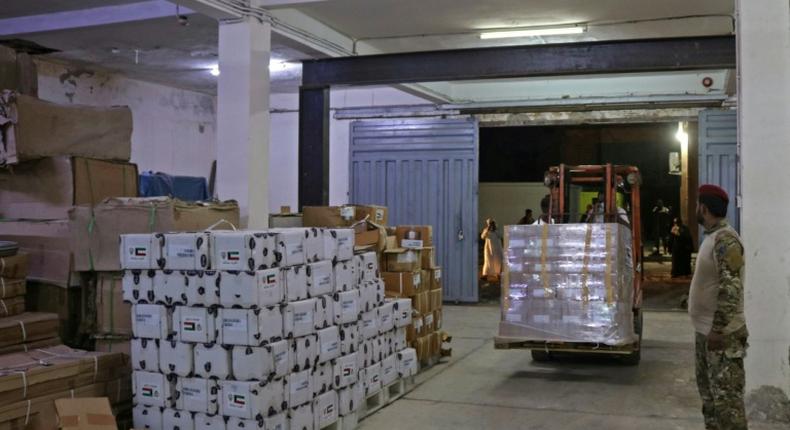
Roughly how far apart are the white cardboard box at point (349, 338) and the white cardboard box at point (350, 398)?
317 mm

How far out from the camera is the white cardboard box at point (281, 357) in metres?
5.29

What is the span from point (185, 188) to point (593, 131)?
17.3 meters

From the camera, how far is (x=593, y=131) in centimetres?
2614

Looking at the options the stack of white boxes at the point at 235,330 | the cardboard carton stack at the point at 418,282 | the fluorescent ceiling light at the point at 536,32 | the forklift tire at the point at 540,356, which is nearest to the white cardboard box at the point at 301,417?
the stack of white boxes at the point at 235,330

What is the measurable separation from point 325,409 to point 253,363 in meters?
0.97

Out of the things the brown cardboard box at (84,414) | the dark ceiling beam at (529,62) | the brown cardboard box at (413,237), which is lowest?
the brown cardboard box at (84,414)

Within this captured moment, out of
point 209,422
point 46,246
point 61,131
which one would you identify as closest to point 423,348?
point 209,422

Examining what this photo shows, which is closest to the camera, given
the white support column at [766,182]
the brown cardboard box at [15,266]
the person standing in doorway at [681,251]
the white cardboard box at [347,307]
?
the brown cardboard box at [15,266]

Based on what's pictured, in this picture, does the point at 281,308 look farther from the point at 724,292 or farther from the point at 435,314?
the point at 435,314

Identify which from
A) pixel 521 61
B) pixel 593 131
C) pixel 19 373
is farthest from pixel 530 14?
pixel 593 131

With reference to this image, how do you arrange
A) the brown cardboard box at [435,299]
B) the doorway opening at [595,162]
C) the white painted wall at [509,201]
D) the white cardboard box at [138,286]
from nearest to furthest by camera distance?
1. the white cardboard box at [138,286]
2. the brown cardboard box at [435,299]
3. the white painted wall at [509,201]
4. the doorway opening at [595,162]

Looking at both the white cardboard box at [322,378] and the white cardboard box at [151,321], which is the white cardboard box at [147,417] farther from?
the white cardboard box at [322,378]

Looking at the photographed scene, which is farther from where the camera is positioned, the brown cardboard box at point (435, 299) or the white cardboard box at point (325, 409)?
the brown cardboard box at point (435, 299)

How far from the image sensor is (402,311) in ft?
24.6
